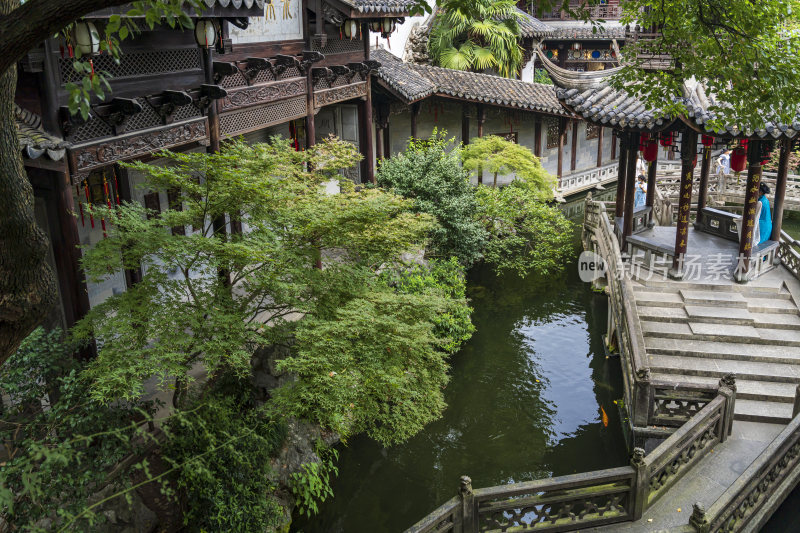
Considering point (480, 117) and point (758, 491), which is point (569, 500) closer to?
point (758, 491)

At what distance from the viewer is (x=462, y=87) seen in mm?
21797

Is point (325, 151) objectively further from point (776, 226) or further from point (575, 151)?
point (575, 151)

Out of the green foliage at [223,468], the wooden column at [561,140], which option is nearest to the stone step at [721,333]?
the green foliage at [223,468]

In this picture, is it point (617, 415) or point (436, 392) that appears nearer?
point (436, 392)

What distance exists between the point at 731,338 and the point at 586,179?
16.5 metres

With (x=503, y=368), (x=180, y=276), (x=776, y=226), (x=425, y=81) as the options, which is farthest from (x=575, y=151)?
(x=180, y=276)

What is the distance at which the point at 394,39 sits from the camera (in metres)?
25.0

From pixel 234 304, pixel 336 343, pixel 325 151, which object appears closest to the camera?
pixel 336 343

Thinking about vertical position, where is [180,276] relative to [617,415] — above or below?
above

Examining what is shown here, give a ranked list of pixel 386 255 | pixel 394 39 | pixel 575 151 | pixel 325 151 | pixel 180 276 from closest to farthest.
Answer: pixel 386 255, pixel 325 151, pixel 180 276, pixel 394 39, pixel 575 151

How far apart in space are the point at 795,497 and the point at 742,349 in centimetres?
299

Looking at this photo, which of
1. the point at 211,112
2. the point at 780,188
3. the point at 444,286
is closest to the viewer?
the point at 211,112

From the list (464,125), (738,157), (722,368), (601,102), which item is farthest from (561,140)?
(722,368)

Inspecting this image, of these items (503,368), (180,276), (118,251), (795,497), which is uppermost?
(118,251)
